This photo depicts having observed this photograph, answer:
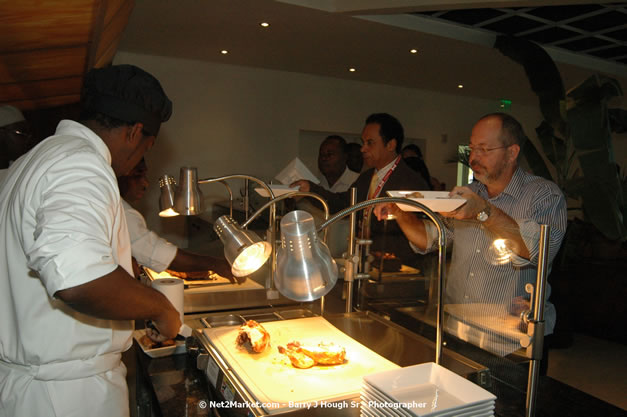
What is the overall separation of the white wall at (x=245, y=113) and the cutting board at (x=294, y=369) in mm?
3995

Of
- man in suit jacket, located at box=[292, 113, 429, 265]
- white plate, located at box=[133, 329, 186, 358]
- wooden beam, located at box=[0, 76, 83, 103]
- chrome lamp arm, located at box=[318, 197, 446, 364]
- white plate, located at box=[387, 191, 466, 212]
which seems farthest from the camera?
wooden beam, located at box=[0, 76, 83, 103]

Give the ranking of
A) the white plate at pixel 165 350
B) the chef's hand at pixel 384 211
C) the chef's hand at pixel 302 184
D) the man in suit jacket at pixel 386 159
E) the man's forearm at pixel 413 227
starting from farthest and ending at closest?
the man in suit jacket at pixel 386 159
the chef's hand at pixel 302 184
the man's forearm at pixel 413 227
the chef's hand at pixel 384 211
the white plate at pixel 165 350

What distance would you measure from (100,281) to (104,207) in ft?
0.42

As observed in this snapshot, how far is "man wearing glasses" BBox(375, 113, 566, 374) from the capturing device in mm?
1033

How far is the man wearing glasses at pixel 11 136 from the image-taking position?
9.64ft

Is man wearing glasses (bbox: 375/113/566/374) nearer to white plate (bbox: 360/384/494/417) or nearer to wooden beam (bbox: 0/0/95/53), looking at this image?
white plate (bbox: 360/384/494/417)

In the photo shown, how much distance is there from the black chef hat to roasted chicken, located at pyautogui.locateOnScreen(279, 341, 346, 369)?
1.95 ft

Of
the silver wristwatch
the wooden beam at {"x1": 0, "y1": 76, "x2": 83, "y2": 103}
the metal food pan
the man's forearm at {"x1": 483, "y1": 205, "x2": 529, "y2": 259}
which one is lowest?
the metal food pan

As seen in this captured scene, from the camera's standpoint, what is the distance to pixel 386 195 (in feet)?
6.79

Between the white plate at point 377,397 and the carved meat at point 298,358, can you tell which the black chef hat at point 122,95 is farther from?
the white plate at point 377,397

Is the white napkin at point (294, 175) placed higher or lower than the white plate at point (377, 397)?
higher

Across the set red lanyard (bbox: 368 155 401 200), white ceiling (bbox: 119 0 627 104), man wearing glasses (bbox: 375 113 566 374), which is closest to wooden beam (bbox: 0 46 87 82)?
white ceiling (bbox: 119 0 627 104)

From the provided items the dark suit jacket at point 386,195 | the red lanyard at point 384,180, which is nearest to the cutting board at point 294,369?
the dark suit jacket at point 386,195

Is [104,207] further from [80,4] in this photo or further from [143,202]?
[143,202]
